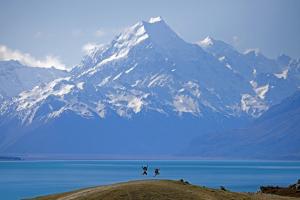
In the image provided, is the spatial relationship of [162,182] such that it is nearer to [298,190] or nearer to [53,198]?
[53,198]

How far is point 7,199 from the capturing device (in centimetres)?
19938

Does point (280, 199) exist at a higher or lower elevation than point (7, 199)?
lower

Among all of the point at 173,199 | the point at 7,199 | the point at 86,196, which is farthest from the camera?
the point at 7,199

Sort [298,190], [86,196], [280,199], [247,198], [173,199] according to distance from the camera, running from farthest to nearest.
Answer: [298,190] < [280,199] < [247,198] < [86,196] < [173,199]

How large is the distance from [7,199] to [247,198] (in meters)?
117

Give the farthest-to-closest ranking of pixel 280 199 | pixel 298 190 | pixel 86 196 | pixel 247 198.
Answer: pixel 298 190
pixel 280 199
pixel 247 198
pixel 86 196

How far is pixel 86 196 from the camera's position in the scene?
3548 inches

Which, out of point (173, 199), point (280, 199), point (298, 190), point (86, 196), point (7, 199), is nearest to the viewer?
point (173, 199)

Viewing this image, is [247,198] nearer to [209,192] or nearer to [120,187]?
[209,192]

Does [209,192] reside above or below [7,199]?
below

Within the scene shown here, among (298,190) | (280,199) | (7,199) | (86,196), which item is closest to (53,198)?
(86,196)

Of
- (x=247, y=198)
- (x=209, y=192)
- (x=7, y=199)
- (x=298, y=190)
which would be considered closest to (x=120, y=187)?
(x=209, y=192)

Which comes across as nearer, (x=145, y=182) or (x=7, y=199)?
(x=145, y=182)

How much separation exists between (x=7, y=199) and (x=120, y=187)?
117 meters
